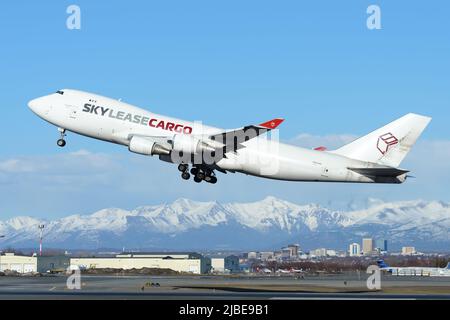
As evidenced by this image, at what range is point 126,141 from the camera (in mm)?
73562

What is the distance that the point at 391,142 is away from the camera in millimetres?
74250

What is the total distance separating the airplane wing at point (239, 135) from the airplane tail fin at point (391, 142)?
968 centimetres

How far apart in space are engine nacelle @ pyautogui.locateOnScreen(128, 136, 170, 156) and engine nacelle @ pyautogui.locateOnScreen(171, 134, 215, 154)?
1.08 m

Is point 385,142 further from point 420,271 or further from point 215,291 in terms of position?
point 420,271

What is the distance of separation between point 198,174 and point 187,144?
203 inches

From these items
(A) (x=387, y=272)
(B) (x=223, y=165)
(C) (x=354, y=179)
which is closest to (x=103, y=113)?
(B) (x=223, y=165)

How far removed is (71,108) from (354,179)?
85.8 ft

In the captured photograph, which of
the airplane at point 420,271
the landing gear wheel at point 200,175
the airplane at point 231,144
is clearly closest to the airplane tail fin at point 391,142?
the airplane at point 231,144

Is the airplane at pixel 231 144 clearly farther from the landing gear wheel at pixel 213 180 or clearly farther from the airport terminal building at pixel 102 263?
the airport terminal building at pixel 102 263

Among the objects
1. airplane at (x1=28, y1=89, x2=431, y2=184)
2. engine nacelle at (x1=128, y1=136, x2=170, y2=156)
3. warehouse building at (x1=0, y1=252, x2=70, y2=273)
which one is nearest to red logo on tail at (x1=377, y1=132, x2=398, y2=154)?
airplane at (x1=28, y1=89, x2=431, y2=184)

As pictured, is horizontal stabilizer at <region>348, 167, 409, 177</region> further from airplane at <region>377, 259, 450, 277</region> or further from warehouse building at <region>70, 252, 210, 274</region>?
warehouse building at <region>70, 252, 210, 274</region>

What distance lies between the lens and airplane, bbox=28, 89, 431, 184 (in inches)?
2862
